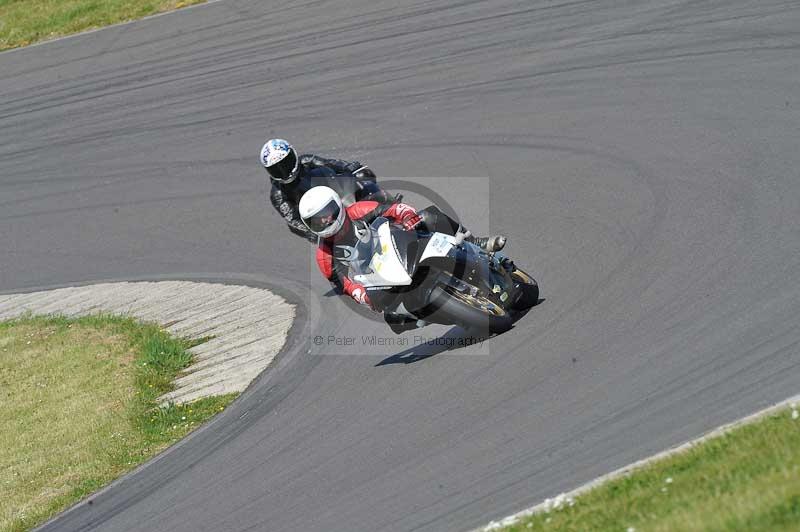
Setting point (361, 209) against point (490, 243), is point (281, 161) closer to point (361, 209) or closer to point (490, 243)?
point (361, 209)

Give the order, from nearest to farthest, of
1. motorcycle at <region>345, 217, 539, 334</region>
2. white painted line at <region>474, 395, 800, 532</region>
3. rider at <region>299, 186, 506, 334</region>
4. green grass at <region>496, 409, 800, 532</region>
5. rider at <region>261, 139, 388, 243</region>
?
green grass at <region>496, 409, 800, 532</region>, white painted line at <region>474, 395, 800, 532</region>, motorcycle at <region>345, 217, 539, 334</region>, rider at <region>299, 186, 506, 334</region>, rider at <region>261, 139, 388, 243</region>

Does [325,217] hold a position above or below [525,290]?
above

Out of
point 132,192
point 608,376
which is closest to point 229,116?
point 132,192

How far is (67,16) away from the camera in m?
23.5

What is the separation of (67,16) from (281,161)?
13680 mm

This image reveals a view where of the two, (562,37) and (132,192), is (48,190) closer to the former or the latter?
(132,192)

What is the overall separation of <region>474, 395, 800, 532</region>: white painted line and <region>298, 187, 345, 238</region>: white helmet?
3.64 m

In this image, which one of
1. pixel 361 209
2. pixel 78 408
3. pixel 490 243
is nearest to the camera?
pixel 490 243

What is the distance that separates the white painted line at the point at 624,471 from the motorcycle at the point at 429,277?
2944 millimetres

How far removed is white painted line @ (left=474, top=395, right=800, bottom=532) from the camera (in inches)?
261

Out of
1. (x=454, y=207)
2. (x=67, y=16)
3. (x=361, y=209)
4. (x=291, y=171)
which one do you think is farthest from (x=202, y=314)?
(x=67, y=16)

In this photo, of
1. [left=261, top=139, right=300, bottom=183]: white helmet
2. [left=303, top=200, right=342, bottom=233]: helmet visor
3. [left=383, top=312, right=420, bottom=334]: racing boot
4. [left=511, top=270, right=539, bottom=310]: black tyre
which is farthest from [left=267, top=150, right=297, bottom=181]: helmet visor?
[left=511, top=270, right=539, bottom=310]: black tyre

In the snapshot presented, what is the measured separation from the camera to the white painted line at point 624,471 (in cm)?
663

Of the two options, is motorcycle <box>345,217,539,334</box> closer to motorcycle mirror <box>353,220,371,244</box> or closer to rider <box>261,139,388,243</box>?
motorcycle mirror <box>353,220,371,244</box>
